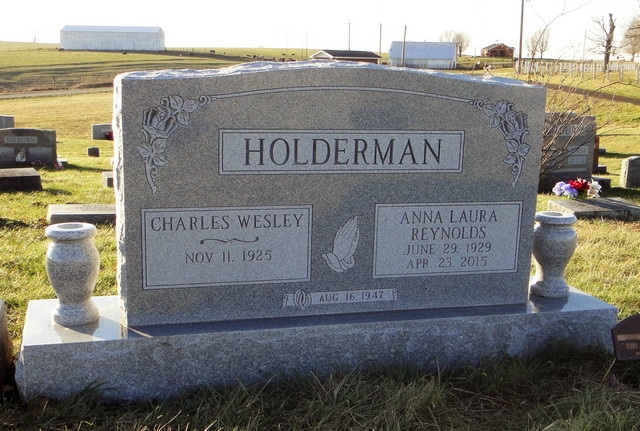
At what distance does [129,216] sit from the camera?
350 cm

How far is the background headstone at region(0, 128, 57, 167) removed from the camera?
1309 centimetres

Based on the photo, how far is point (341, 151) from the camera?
12.3ft

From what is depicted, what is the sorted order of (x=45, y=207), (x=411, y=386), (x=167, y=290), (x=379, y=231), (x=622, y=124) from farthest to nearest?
(x=622, y=124) < (x=45, y=207) < (x=379, y=231) < (x=167, y=290) < (x=411, y=386)

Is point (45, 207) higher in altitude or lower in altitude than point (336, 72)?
lower

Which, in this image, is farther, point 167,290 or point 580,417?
point 167,290

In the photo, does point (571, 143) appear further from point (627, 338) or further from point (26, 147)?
point (26, 147)

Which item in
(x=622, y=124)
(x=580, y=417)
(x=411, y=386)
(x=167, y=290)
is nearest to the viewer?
(x=580, y=417)

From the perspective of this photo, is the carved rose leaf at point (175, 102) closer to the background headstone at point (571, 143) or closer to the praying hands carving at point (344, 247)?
the praying hands carving at point (344, 247)

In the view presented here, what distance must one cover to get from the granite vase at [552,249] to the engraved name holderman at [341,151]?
0.77m

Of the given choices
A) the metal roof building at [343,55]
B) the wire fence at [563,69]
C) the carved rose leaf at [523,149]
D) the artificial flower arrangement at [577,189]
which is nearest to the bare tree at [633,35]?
the wire fence at [563,69]

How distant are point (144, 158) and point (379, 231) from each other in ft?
4.50

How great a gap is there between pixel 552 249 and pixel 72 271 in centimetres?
283

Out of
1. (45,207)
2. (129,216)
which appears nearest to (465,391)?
(129,216)

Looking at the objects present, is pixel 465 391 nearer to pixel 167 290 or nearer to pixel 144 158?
pixel 167 290
